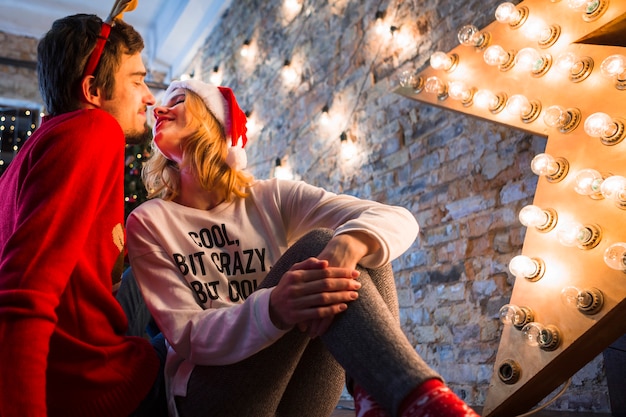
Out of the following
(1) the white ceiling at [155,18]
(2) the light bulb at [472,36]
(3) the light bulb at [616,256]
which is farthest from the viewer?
(1) the white ceiling at [155,18]

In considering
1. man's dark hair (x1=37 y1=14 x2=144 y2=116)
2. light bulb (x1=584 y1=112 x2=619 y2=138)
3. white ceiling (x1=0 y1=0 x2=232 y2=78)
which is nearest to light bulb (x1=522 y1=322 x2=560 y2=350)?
light bulb (x1=584 y1=112 x2=619 y2=138)

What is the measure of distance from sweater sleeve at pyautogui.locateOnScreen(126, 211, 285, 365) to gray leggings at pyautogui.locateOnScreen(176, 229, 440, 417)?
5 centimetres

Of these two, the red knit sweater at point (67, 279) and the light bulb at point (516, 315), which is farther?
the light bulb at point (516, 315)

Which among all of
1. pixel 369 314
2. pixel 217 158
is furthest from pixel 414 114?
pixel 369 314

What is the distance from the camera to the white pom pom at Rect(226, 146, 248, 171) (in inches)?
65.0

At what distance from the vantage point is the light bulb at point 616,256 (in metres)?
1.51

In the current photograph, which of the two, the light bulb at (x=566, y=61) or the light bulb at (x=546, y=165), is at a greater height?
the light bulb at (x=566, y=61)

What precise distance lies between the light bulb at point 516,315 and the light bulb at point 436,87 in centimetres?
96

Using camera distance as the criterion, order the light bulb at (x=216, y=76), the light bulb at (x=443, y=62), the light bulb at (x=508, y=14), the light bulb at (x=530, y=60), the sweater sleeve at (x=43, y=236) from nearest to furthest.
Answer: the sweater sleeve at (x=43, y=236) → the light bulb at (x=530, y=60) → the light bulb at (x=508, y=14) → the light bulb at (x=443, y=62) → the light bulb at (x=216, y=76)

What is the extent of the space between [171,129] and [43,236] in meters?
0.77

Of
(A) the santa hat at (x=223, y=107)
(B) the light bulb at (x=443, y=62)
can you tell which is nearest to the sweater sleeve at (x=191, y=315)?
(A) the santa hat at (x=223, y=107)

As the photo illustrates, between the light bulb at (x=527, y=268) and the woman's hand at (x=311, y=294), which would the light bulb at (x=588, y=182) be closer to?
the light bulb at (x=527, y=268)

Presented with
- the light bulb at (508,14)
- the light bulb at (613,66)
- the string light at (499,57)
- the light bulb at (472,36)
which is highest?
the light bulb at (508,14)

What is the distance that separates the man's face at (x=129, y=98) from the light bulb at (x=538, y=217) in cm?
124
